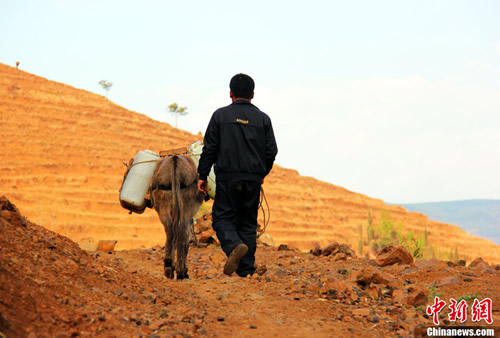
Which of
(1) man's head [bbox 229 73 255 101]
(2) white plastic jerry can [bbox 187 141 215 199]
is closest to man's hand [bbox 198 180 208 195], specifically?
(1) man's head [bbox 229 73 255 101]

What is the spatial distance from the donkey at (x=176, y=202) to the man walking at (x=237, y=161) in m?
2.17

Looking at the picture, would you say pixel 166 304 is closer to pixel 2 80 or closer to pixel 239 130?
pixel 239 130

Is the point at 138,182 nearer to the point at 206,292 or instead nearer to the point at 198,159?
the point at 198,159

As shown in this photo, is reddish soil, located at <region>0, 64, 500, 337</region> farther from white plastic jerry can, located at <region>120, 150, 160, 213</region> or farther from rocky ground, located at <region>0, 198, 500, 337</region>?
white plastic jerry can, located at <region>120, 150, 160, 213</region>

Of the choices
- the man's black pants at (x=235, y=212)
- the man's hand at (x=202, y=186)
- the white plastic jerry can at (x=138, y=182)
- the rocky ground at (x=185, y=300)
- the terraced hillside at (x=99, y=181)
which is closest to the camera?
the rocky ground at (x=185, y=300)

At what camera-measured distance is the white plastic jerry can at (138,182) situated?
31.5ft

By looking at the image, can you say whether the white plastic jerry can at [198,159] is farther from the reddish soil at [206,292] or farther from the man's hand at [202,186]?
the man's hand at [202,186]

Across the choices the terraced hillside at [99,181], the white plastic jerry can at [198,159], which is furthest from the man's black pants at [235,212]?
the terraced hillside at [99,181]

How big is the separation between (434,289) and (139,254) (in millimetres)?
8288

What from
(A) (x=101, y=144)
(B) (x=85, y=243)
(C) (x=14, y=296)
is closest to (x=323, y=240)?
(A) (x=101, y=144)

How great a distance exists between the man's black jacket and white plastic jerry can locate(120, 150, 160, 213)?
329 cm

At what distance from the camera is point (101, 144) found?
52.8 meters

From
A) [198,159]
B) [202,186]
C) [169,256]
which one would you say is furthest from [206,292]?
[198,159]

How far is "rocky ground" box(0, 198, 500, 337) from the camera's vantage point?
13.5 feet
